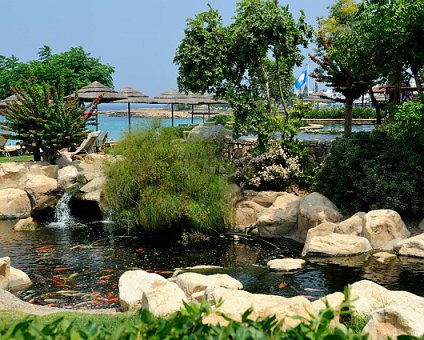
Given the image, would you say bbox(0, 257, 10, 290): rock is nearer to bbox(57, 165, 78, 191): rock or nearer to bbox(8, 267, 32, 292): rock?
bbox(8, 267, 32, 292): rock

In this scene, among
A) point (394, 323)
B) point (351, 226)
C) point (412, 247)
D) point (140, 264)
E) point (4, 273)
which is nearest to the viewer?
point (394, 323)

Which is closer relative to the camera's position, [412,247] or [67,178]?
[412,247]

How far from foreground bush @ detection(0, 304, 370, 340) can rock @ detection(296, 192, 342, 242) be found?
10494mm

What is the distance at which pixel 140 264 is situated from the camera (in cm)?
1210

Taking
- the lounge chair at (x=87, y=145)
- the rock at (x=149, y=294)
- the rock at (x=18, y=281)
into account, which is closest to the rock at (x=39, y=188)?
the lounge chair at (x=87, y=145)

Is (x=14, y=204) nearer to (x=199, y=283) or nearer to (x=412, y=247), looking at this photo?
(x=199, y=283)

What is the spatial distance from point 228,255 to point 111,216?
4037 millimetres

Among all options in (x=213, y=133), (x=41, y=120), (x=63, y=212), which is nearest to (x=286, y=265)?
(x=213, y=133)

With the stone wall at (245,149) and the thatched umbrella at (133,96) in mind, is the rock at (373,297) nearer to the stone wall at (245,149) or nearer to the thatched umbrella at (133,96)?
the stone wall at (245,149)

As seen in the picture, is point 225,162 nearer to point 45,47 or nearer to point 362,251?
point 362,251

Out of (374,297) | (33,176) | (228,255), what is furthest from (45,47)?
(374,297)

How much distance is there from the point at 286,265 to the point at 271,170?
5519mm

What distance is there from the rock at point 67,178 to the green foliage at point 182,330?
15.2 m

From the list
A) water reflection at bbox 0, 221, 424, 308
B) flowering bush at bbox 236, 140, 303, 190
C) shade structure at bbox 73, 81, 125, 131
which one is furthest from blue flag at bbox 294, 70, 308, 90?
water reflection at bbox 0, 221, 424, 308
